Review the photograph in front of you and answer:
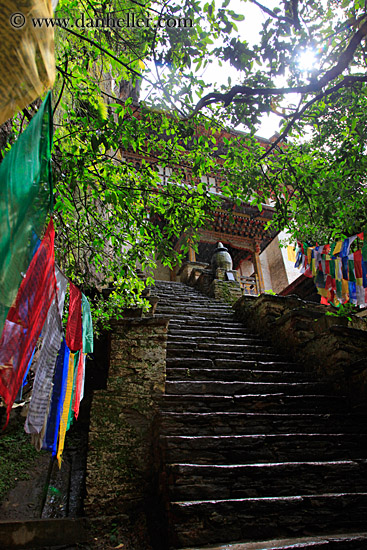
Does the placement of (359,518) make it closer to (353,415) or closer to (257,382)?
(353,415)

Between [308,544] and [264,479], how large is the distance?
619 mm

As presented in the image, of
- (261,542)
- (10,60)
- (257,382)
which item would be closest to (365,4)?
(10,60)

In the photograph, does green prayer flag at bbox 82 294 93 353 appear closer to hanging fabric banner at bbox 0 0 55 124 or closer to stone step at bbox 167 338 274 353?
stone step at bbox 167 338 274 353

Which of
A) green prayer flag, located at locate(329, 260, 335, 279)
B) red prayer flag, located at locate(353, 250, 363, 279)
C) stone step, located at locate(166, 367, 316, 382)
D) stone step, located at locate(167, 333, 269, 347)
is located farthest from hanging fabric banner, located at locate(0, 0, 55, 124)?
green prayer flag, located at locate(329, 260, 335, 279)

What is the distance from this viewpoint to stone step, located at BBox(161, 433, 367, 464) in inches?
116

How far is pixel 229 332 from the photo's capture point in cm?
636

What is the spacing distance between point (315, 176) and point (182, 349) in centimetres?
320

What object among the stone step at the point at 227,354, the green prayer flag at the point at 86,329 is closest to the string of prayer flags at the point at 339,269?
the stone step at the point at 227,354

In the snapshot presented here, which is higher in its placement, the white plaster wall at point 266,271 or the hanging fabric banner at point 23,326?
the white plaster wall at point 266,271

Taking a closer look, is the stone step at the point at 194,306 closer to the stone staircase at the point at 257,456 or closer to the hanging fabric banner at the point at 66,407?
the stone staircase at the point at 257,456

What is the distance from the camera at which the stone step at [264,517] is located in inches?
90.3

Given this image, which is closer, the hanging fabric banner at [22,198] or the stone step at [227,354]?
the hanging fabric banner at [22,198]

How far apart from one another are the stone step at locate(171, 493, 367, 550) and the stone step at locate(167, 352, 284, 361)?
2.48 metres

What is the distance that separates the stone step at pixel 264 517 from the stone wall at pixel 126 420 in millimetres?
A: 921
